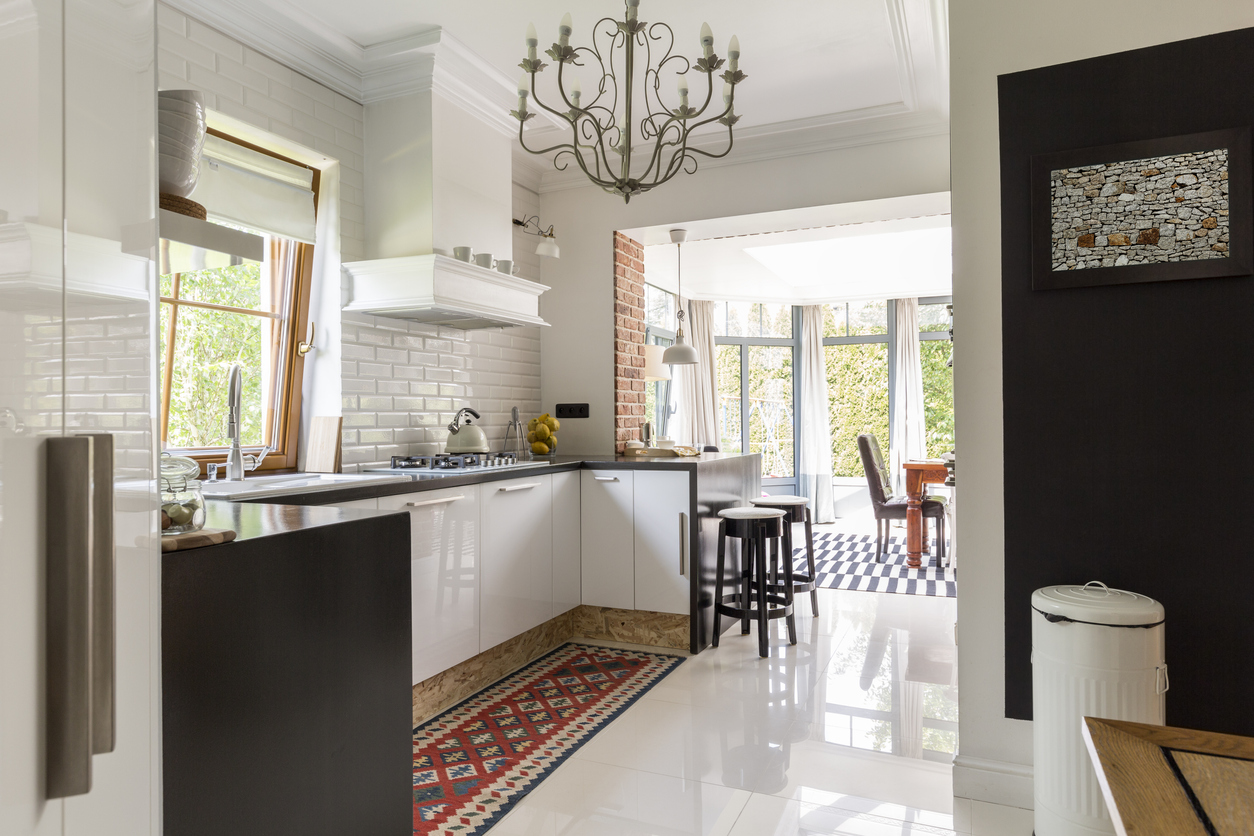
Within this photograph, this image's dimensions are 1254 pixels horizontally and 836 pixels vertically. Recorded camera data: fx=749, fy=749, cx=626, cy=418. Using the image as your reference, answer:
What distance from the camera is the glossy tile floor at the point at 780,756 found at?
85.8 inches

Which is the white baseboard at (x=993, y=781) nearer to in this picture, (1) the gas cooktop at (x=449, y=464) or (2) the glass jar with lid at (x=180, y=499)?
(1) the gas cooktop at (x=449, y=464)

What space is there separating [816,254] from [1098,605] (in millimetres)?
5402

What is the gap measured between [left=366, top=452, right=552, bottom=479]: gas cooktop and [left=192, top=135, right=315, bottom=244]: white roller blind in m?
1.07

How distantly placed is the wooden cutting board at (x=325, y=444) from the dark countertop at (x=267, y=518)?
1.44 m

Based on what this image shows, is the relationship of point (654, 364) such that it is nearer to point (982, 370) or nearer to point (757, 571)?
point (757, 571)

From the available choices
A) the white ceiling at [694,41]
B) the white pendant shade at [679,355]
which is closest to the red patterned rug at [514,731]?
the white pendant shade at [679,355]

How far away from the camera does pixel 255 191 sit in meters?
3.05

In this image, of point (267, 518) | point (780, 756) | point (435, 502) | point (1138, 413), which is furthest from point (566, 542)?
point (1138, 413)

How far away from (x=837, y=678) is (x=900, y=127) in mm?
2864

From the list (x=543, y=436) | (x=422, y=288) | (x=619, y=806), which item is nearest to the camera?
(x=619, y=806)

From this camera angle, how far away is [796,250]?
267 inches

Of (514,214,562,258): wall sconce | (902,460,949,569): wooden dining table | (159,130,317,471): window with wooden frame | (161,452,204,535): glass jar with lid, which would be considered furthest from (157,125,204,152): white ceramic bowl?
(902,460,949,569): wooden dining table

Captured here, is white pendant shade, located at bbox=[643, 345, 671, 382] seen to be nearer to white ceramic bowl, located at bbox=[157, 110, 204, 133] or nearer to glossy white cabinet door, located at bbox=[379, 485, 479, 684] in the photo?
glossy white cabinet door, located at bbox=[379, 485, 479, 684]

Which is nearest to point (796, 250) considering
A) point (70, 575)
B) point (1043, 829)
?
point (1043, 829)
